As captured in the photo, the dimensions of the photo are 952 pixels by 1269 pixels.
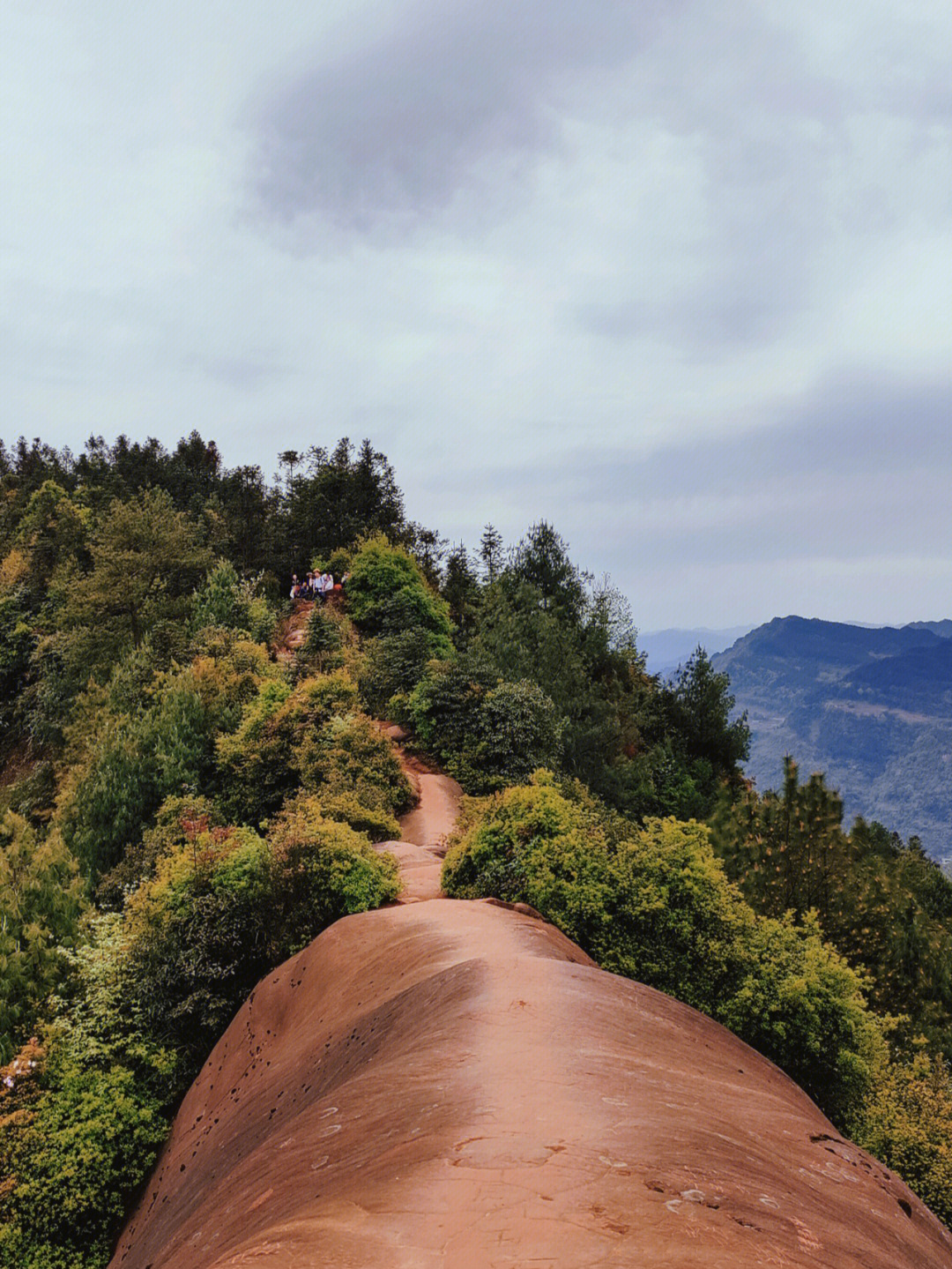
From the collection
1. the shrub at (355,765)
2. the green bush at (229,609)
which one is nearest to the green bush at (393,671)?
the shrub at (355,765)

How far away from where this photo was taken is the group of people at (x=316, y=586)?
3005 cm

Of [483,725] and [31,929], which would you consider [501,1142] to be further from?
[483,725]

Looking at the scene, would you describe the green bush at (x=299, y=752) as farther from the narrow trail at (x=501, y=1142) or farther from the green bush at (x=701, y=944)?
the narrow trail at (x=501, y=1142)

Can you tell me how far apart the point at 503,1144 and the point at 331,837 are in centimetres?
726

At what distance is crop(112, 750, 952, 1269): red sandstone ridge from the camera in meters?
3.31

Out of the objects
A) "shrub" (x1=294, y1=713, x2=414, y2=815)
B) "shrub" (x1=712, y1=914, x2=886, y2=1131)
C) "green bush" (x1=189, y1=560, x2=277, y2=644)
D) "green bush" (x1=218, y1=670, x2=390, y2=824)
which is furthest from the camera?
"green bush" (x1=189, y1=560, x2=277, y2=644)

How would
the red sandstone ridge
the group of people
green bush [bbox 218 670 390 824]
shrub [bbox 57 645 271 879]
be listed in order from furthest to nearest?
the group of people
shrub [bbox 57 645 271 879]
green bush [bbox 218 670 390 824]
the red sandstone ridge

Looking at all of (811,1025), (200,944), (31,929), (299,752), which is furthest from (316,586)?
(811,1025)

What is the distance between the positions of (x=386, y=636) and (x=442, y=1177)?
21.7m

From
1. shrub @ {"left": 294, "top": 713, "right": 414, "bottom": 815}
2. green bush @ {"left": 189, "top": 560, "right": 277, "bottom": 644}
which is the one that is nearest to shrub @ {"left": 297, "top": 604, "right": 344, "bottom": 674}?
green bush @ {"left": 189, "top": 560, "right": 277, "bottom": 644}

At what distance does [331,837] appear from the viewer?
10.8 m

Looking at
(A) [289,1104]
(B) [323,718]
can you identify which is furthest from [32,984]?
(B) [323,718]

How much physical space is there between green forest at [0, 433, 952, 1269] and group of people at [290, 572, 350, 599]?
84 centimetres

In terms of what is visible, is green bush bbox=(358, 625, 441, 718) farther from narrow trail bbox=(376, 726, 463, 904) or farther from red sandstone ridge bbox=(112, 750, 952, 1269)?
red sandstone ridge bbox=(112, 750, 952, 1269)
